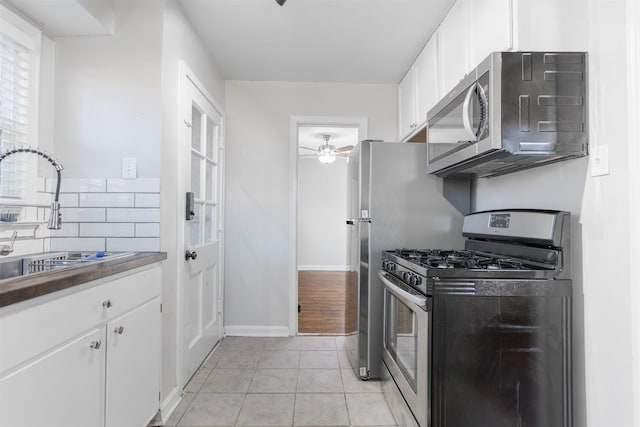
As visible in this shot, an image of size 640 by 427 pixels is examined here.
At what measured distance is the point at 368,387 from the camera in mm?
2197

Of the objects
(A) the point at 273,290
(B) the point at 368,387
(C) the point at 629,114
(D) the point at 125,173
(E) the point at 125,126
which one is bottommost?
(B) the point at 368,387

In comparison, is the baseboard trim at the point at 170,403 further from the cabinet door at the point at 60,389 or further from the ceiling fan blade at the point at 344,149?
the ceiling fan blade at the point at 344,149

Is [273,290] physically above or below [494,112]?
below

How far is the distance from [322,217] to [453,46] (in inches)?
195

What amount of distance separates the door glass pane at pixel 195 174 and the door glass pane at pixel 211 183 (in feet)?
0.73

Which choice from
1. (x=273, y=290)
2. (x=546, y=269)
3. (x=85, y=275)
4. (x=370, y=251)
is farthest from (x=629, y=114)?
(x=273, y=290)

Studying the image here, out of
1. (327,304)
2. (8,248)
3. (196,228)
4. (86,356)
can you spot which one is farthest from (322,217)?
(86,356)

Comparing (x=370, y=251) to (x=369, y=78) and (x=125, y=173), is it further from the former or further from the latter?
(x=369, y=78)

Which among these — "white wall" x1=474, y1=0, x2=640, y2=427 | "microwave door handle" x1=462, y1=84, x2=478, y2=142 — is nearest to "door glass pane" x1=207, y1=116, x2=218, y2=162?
"microwave door handle" x1=462, y1=84, x2=478, y2=142

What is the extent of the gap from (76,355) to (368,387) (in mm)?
1690

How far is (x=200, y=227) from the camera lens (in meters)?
2.51

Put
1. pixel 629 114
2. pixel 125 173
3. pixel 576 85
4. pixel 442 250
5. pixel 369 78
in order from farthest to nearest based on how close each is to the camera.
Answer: pixel 369 78
pixel 442 250
pixel 125 173
pixel 576 85
pixel 629 114

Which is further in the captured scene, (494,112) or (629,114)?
(494,112)

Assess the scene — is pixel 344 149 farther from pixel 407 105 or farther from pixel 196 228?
pixel 196 228
